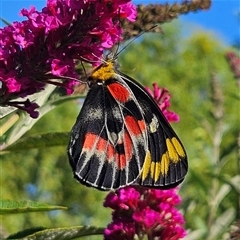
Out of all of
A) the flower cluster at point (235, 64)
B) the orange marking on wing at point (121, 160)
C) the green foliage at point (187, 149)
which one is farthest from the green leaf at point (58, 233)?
the flower cluster at point (235, 64)

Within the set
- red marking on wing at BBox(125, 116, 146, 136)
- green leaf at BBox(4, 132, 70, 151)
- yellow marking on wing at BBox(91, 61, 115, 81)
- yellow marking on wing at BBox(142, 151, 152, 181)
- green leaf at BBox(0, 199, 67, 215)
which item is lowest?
green leaf at BBox(0, 199, 67, 215)

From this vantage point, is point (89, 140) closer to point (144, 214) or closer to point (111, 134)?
point (111, 134)

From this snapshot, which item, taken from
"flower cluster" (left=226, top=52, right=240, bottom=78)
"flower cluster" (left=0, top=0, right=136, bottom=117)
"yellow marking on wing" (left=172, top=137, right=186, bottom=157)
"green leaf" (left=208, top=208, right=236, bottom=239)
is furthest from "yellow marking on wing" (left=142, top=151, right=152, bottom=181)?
"flower cluster" (left=226, top=52, right=240, bottom=78)

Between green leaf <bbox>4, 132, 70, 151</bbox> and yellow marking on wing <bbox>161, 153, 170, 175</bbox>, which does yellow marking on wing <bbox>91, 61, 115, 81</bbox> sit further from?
yellow marking on wing <bbox>161, 153, 170, 175</bbox>

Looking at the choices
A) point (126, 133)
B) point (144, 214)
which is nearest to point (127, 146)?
point (126, 133)

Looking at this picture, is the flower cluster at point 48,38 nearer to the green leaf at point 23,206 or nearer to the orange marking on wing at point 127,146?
the green leaf at point 23,206

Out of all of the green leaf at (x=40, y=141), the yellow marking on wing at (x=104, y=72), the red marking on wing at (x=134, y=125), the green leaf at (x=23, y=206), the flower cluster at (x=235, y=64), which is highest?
the flower cluster at (x=235, y=64)
